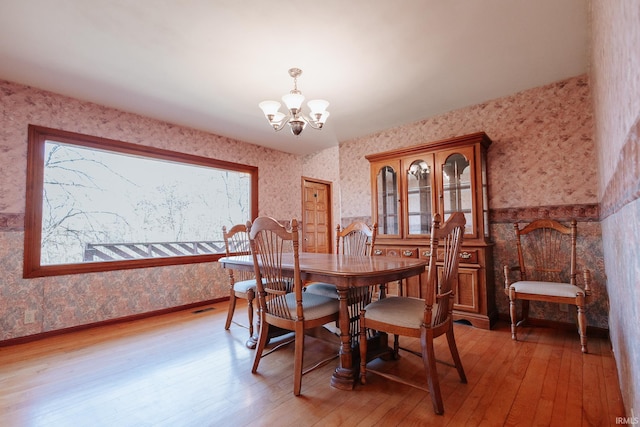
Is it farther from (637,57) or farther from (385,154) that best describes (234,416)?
(385,154)

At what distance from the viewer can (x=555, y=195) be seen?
2.85 meters

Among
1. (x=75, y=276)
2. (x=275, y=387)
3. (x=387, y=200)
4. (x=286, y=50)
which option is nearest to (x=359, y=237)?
(x=387, y=200)

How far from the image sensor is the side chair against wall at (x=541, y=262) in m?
2.52

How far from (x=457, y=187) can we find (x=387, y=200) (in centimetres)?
81

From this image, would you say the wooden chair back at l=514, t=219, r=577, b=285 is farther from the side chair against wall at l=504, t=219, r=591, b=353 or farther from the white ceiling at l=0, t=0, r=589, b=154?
the white ceiling at l=0, t=0, r=589, b=154

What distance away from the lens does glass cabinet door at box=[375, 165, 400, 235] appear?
140 inches

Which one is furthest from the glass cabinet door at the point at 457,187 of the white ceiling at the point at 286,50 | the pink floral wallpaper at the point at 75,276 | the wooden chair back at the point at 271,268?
the pink floral wallpaper at the point at 75,276

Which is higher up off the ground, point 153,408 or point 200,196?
point 200,196

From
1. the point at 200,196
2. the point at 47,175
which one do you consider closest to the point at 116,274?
the point at 47,175

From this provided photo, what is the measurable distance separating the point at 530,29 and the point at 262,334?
2850 millimetres

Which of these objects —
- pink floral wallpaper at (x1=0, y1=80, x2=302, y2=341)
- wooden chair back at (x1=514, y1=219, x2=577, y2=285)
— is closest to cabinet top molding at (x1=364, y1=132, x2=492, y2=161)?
wooden chair back at (x1=514, y1=219, x2=577, y2=285)

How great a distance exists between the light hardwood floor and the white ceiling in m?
2.35

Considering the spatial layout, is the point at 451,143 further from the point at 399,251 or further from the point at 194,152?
the point at 194,152

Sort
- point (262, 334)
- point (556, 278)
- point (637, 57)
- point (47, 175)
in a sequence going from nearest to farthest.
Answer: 1. point (637, 57)
2. point (262, 334)
3. point (556, 278)
4. point (47, 175)
